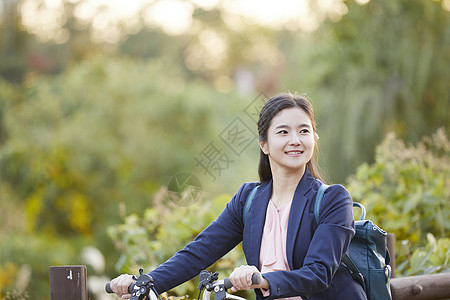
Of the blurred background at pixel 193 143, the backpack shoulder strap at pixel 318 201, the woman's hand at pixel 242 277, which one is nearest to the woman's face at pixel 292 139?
the backpack shoulder strap at pixel 318 201

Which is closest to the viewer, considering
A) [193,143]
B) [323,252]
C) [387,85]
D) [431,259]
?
[323,252]

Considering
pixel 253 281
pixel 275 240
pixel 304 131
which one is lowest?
pixel 253 281

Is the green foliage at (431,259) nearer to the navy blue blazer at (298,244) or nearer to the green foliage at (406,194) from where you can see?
the green foliage at (406,194)

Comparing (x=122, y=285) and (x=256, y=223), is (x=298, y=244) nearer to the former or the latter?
(x=256, y=223)

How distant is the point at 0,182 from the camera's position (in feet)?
34.1

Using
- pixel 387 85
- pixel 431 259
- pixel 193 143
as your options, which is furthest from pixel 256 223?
pixel 193 143

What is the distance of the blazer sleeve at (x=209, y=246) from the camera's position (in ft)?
7.28

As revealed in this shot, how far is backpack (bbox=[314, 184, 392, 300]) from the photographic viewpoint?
2.10 m

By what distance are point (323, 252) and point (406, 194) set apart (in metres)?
2.84

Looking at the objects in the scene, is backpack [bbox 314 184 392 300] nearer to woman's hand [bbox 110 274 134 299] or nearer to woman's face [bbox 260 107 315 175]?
woman's face [bbox 260 107 315 175]

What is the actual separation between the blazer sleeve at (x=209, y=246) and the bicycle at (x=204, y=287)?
0.14 meters

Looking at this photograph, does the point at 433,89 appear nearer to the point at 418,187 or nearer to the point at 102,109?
the point at 418,187

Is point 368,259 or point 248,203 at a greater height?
point 248,203

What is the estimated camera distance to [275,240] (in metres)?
2.12
